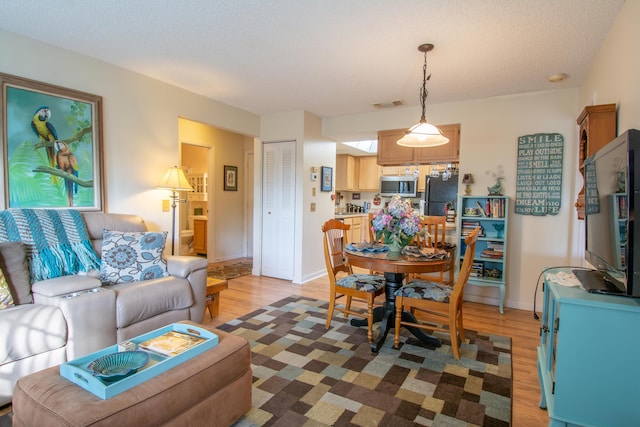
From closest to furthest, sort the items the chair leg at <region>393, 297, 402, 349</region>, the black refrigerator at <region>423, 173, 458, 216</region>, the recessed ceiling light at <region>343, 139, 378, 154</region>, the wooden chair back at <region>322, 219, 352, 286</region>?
the chair leg at <region>393, 297, 402, 349</region>, the wooden chair back at <region>322, 219, 352, 286</region>, the black refrigerator at <region>423, 173, 458, 216</region>, the recessed ceiling light at <region>343, 139, 378, 154</region>

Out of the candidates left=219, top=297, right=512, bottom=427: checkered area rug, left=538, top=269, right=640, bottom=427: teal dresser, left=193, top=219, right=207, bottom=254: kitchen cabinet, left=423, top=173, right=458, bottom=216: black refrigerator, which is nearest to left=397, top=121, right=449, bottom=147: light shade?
left=538, top=269, right=640, bottom=427: teal dresser

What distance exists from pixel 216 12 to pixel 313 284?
337 centimetres

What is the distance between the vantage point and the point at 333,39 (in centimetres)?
249

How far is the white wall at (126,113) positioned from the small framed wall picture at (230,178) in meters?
2.06

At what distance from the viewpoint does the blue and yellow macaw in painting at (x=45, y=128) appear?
8.64ft

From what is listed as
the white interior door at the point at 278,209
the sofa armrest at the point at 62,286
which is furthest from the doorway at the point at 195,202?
the sofa armrest at the point at 62,286

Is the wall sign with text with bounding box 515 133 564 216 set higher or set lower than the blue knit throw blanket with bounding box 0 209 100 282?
higher

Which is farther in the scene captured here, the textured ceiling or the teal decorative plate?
the textured ceiling

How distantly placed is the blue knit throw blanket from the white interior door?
97.0 inches

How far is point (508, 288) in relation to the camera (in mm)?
3770

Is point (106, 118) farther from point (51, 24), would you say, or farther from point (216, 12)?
point (216, 12)

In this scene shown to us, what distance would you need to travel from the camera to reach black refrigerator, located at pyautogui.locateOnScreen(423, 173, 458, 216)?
5.30 meters

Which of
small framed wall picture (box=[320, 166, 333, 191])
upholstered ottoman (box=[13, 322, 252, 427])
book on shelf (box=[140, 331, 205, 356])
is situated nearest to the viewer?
upholstered ottoman (box=[13, 322, 252, 427])

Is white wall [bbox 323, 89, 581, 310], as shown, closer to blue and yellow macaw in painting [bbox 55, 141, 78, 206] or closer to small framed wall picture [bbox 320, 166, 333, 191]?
small framed wall picture [bbox 320, 166, 333, 191]
